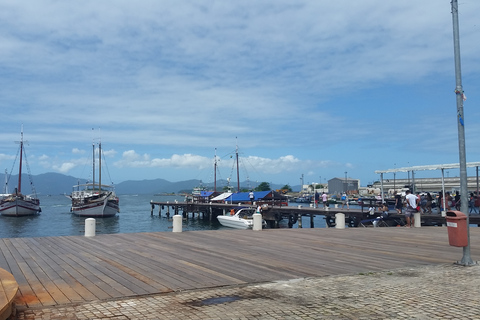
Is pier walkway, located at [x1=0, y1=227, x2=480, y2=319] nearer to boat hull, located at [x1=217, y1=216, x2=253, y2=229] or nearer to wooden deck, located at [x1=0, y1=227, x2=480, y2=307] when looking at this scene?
wooden deck, located at [x1=0, y1=227, x2=480, y2=307]

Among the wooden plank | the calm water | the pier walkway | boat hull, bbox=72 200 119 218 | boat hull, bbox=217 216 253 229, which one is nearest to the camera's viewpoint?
the wooden plank

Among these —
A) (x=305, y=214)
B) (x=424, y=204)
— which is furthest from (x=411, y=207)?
(x=305, y=214)

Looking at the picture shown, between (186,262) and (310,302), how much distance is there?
397cm

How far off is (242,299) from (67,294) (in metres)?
2.72

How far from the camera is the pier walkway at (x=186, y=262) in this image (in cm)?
668

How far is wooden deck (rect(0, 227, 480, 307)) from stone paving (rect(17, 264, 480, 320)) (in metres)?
0.50

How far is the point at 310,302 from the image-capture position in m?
6.25

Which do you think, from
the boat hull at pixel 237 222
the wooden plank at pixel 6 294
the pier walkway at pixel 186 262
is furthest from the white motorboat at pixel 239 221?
the wooden plank at pixel 6 294

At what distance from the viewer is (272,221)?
48.9 meters

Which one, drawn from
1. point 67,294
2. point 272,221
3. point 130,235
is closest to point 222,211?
point 272,221

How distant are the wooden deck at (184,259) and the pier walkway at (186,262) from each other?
18 millimetres

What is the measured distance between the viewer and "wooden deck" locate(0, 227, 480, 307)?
713 centimetres

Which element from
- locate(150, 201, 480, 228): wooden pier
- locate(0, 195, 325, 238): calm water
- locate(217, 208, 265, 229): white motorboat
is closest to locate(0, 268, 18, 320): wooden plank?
locate(150, 201, 480, 228): wooden pier

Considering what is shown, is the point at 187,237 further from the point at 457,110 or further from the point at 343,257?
the point at 457,110
